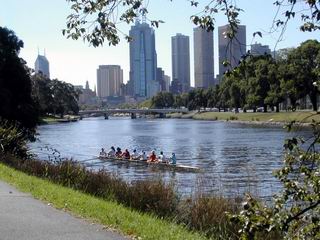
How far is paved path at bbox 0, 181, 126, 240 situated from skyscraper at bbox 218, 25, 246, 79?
158 inches

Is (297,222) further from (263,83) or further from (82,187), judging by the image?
(263,83)

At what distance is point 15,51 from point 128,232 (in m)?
43.8

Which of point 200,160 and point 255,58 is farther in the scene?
point 200,160

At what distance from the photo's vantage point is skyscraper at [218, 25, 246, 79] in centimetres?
580

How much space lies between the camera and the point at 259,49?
19.7 ft

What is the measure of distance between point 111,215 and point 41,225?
163 centimetres

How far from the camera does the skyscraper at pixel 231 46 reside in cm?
580

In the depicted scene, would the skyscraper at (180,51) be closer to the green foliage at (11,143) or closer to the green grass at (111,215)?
the green grass at (111,215)

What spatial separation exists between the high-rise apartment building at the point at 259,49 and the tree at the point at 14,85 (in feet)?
136

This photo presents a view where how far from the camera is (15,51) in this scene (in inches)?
1975

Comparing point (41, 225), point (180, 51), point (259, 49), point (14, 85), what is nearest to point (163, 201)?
point (180, 51)

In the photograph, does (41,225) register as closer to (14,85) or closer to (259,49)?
(259,49)

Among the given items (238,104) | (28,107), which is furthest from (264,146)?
(238,104)

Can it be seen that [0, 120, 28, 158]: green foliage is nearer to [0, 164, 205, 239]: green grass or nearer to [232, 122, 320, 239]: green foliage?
[0, 164, 205, 239]: green grass
